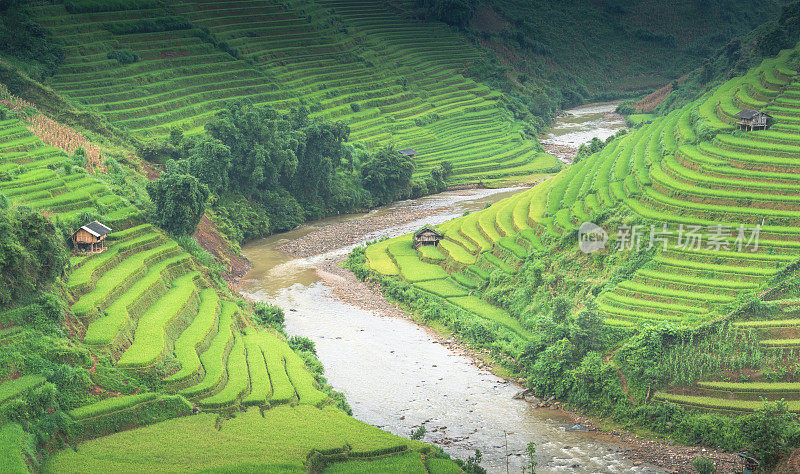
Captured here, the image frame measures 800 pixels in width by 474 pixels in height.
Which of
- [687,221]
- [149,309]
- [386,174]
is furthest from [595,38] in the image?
[149,309]

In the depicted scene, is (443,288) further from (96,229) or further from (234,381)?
(96,229)

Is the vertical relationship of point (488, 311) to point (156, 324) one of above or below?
below

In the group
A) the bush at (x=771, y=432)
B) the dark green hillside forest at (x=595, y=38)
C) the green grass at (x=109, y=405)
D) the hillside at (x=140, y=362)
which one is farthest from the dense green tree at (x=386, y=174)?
the bush at (x=771, y=432)

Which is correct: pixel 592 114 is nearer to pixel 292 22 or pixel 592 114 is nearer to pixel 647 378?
pixel 292 22

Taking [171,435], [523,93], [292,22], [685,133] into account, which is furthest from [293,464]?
[523,93]

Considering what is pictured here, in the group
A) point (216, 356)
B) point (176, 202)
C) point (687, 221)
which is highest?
point (687, 221)

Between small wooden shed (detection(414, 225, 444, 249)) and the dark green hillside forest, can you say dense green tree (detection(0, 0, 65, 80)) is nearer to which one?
small wooden shed (detection(414, 225, 444, 249))
